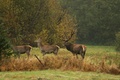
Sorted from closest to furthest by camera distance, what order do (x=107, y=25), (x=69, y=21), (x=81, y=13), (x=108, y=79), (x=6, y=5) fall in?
(x=108, y=79) → (x=6, y=5) → (x=69, y=21) → (x=107, y=25) → (x=81, y=13)

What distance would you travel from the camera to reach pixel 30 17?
3488 cm

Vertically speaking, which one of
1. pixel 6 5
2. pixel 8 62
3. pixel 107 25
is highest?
pixel 6 5

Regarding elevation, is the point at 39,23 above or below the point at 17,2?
below

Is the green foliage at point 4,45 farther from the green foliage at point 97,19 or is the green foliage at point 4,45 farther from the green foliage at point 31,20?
the green foliage at point 97,19

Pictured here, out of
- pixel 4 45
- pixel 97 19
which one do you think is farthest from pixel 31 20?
pixel 97 19

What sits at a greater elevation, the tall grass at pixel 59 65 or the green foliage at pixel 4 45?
the green foliage at pixel 4 45

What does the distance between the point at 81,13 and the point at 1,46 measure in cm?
5877

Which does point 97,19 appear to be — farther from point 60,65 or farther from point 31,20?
point 60,65

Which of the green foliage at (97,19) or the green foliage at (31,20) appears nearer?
the green foliage at (31,20)

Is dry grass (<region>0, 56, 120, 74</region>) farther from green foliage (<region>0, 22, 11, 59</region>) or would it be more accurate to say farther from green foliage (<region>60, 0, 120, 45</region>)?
green foliage (<region>60, 0, 120, 45</region>)

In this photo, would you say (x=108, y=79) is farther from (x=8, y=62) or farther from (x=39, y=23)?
(x=39, y=23)

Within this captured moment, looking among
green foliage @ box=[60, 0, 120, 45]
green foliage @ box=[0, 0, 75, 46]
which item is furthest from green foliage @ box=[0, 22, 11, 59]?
green foliage @ box=[60, 0, 120, 45]

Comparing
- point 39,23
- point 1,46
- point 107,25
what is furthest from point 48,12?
point 107,25

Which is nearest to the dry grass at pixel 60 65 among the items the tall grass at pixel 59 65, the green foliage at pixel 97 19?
the tall grass at pixel 59 65
